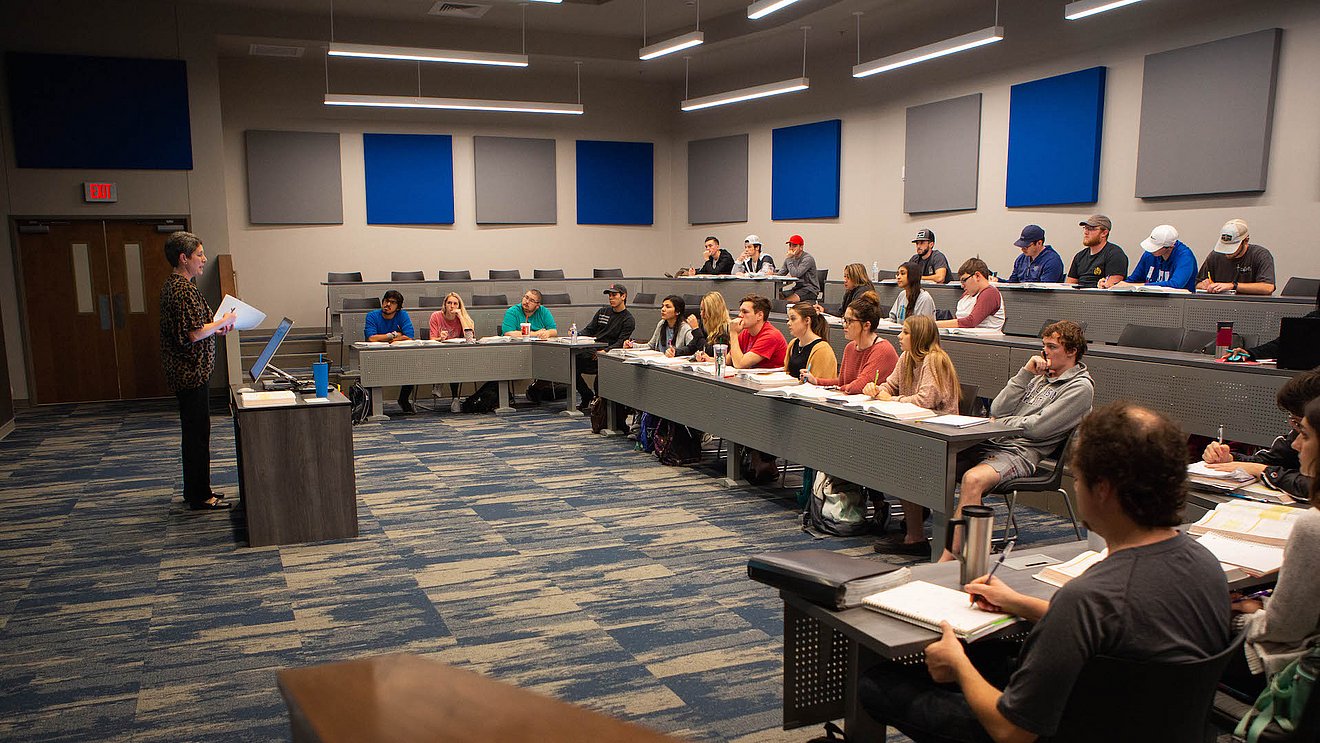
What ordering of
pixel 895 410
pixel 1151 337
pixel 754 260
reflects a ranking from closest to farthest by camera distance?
pixel 895 410, pixel 1151 337, pixel 754 260

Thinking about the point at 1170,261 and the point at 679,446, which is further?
the point at 1170,261

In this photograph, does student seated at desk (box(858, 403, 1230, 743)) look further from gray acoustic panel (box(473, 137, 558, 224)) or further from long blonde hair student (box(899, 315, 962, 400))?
gray acoustic panel (box(473, 137, 558, 224))

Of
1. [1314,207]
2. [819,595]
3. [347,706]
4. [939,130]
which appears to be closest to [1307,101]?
[1314,207]

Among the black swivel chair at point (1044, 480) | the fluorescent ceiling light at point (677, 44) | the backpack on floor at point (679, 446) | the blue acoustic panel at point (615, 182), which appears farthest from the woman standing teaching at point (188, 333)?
the blue acoustic panel at point (615, 182)

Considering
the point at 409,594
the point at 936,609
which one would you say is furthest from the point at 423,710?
the point at 409,594

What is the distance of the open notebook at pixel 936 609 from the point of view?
198 cm

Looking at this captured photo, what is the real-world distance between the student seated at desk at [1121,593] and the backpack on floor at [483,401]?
7.90m

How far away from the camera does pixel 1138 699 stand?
64.9 inches

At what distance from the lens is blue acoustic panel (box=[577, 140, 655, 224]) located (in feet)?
49.6

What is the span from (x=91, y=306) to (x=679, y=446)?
24.8ft

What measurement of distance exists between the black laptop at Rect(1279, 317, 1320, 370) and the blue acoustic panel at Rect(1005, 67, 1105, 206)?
531 cm

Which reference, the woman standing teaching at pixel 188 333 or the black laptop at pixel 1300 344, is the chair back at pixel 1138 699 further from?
the woman standing teaching at pixel 188 333

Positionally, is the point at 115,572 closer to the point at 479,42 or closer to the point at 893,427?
the point at 893,427

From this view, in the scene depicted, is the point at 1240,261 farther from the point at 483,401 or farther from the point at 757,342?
the point at 483,401
